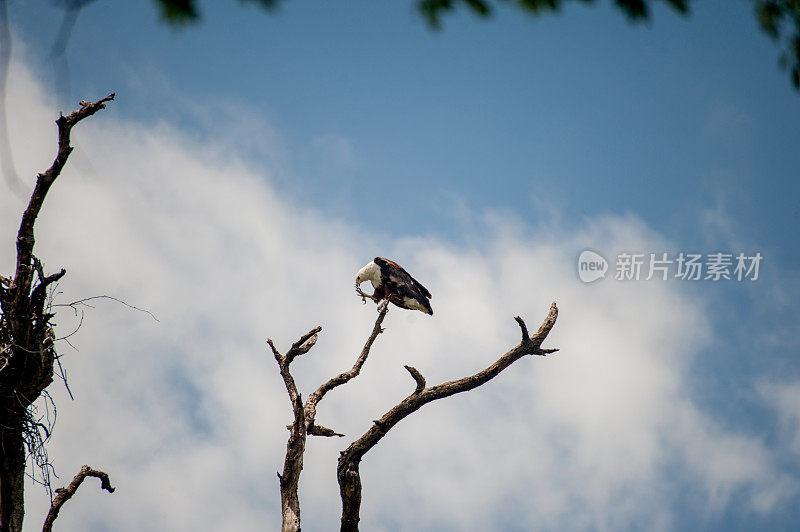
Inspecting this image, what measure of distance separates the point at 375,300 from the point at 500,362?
3.26 meters

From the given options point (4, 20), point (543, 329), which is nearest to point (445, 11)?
point (4, 20)

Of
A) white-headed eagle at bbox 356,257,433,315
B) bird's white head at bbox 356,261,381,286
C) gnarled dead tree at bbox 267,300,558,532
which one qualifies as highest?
bird's white head at bbox 356,261,381,286

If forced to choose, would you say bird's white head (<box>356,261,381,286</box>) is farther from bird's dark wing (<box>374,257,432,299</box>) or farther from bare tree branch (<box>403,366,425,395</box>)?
bare tree branch (<box>403,366,425,395</box>)

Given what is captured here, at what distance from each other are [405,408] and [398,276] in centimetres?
345

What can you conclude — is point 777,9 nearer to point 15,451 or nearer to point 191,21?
point 191,21

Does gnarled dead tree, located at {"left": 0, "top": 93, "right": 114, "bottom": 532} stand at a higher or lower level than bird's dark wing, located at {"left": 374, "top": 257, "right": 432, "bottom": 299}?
lower

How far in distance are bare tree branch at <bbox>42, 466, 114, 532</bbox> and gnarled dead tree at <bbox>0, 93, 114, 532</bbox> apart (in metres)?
0.34

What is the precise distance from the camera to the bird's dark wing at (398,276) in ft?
30.2

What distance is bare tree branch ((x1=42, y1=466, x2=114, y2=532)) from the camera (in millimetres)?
5066

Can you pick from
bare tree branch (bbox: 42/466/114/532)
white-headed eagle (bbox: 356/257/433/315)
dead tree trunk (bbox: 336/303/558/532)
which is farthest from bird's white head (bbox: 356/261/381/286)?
bare tree branch (bbox: 42/466/114/532)

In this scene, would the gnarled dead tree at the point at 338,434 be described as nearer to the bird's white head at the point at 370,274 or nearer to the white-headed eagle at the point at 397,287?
the white-headed eagle at the point at 397,287

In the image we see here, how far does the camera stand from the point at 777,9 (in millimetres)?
2328

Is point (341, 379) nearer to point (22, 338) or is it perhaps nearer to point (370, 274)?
point (22, 338)

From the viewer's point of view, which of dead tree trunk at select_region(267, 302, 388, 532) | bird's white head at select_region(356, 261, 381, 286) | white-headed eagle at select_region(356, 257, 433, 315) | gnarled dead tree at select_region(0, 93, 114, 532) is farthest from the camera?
bird's white head at select_region(356, 261, 381, 286)
